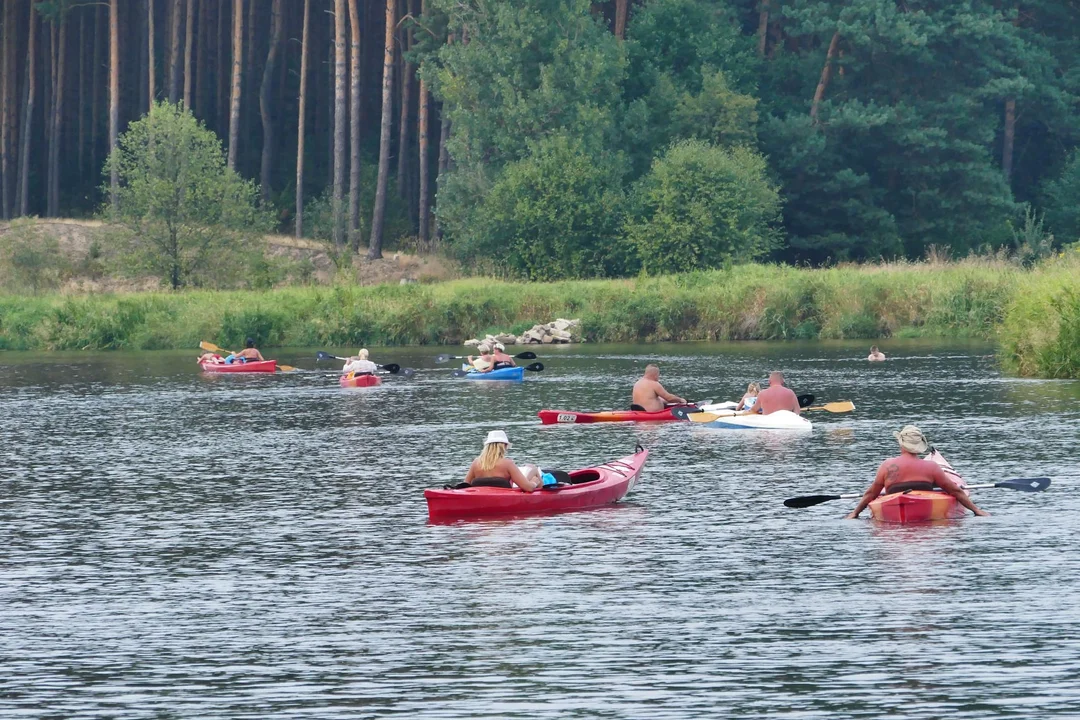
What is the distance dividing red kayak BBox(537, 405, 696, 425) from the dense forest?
1407 inches

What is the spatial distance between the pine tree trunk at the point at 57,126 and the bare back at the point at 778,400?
5873cm

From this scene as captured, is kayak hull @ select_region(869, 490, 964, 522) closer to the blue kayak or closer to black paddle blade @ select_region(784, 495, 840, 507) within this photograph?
black paddle blade @ select_region(784, 495, 840, 507)

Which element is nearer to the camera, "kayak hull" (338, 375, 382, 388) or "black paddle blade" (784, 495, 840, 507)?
"black paddle blade" (784, 495, 840, 507)

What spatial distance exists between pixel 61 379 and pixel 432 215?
37158 mm

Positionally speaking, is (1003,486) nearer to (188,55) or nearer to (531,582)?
(531,582)

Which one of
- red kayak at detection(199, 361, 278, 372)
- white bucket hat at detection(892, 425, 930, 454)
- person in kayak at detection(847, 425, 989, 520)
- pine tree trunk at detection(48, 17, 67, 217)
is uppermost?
pine tree trunk at detection(48, 17, 67, 217)

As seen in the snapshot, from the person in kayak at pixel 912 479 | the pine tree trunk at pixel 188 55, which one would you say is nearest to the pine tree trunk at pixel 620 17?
the pine tree trunk at pixel 188 55

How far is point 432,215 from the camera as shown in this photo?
81625mm

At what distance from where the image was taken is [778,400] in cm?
3014

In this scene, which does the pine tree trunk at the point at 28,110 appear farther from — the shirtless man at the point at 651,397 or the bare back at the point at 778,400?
the bare back at the point at 778,400

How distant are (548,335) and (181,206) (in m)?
17.8

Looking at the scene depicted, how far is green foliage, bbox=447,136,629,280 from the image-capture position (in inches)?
2790

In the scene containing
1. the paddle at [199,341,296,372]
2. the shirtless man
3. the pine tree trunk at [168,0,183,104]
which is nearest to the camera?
the shirtless man

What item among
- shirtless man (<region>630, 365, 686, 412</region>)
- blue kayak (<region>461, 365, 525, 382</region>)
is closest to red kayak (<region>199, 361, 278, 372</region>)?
blue kayak (<region>461, 365, 525, 382</region>)
